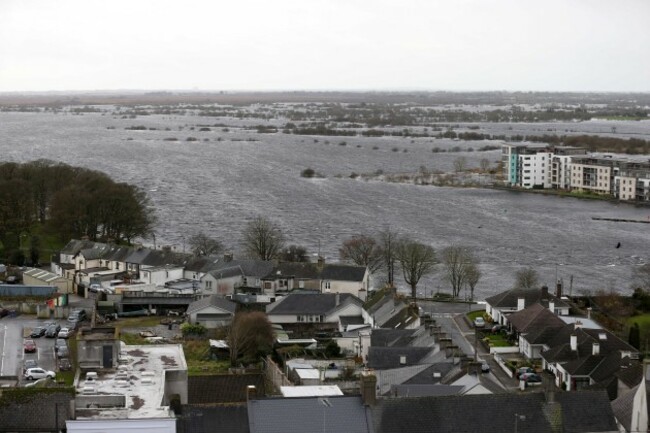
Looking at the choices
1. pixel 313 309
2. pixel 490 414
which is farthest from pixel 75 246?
pixel 490 414

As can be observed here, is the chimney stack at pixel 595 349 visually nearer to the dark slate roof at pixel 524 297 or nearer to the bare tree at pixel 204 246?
the dark slate roof at pixel 524 297

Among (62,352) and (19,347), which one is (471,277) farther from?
(19,347)

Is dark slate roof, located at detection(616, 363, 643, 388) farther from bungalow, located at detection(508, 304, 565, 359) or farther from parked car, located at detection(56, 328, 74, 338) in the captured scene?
parked car, located at detection(56, 328, 74, 338)

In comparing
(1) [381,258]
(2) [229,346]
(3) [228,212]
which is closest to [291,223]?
(3) [228,212]

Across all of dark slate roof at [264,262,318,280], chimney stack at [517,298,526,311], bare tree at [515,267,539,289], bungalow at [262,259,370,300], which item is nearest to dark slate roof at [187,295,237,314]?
bungalow at [262,259,370,300]

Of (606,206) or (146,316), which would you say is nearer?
(146,316)

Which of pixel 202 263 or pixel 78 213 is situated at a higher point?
pixel 78 213

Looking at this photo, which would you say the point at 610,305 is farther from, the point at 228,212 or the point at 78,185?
the point at 228,212
